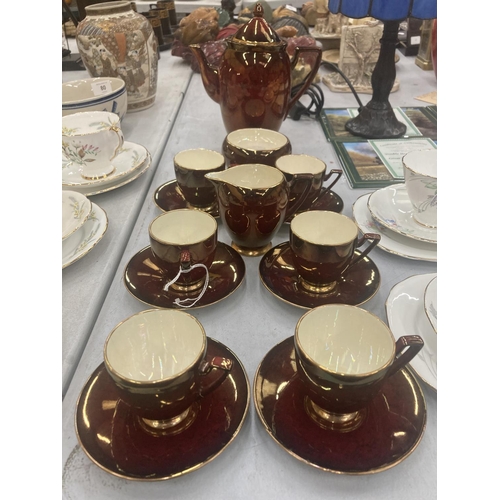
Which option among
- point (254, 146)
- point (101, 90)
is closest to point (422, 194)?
point (254, 146)

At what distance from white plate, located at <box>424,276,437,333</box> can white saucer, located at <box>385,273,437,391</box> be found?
0.09 ft

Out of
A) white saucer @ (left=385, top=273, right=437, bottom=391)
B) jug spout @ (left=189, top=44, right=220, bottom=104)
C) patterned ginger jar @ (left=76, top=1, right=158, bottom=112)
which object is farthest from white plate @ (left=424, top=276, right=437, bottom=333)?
patterned ginger jar @ (left=76, top=1, right=158, bottom=112)

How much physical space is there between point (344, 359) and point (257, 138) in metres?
0.43

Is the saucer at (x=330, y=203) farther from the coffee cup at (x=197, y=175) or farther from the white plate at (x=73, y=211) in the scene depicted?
the white plate at (x=73, y=211)

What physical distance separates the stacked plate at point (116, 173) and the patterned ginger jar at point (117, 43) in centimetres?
27

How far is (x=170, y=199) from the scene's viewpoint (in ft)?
2.24

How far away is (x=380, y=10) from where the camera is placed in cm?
78

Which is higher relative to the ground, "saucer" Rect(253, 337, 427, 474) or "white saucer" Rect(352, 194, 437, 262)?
"white saucer" Rect(352, 194, 437, 262)

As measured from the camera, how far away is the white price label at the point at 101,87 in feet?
3.12

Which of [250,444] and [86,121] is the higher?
[86,121]

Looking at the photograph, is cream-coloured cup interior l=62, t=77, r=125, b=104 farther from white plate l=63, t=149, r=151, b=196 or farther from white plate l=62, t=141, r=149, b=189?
white plate l=63, t=149, r=151, b=196

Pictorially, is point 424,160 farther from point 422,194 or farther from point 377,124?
point 377,124

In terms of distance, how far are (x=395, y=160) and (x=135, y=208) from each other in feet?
1.71

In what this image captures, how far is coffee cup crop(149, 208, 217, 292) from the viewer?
475 millimetres
